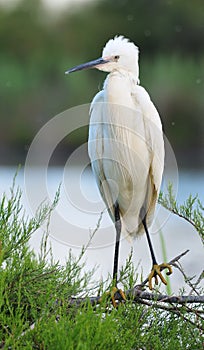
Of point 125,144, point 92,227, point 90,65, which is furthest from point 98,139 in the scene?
point 92,227

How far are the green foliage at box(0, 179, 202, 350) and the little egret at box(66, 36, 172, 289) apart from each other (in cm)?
40

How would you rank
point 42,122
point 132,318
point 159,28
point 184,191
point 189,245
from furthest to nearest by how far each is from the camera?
point 159,28
point 42,122
point 184,191
point 189,245
point 132,318

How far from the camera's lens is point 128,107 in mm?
1988

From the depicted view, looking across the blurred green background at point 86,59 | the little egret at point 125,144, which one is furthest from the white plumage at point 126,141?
the blurred green background at point 86,59

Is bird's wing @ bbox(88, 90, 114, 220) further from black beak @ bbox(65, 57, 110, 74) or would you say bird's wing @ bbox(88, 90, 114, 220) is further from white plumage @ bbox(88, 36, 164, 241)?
black beak @ bbox(65, 57, 110, 74)

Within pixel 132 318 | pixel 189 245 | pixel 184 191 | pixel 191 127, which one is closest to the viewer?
pixel 132 318

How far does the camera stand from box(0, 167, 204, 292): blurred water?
236 centimetres

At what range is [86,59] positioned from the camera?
9.38 m

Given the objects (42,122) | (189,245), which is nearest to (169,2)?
(42,122)

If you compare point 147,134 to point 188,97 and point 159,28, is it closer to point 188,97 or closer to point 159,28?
point 188,97

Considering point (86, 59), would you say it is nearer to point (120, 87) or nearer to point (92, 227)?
point (92, 227)

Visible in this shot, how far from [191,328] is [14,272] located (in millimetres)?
373

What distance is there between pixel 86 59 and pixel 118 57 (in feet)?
24.8

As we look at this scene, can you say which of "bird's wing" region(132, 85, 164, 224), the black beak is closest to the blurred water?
"bird's wing" region(132, 85, 164, 224)
